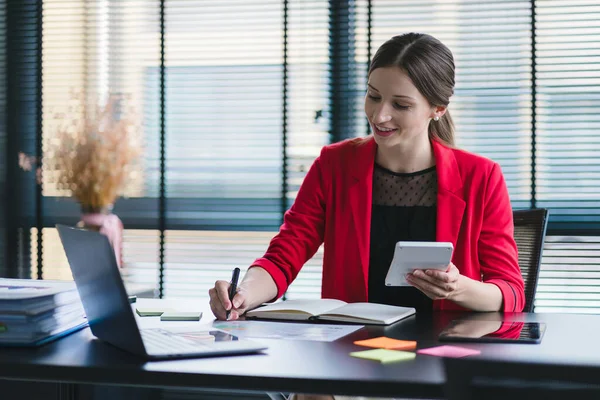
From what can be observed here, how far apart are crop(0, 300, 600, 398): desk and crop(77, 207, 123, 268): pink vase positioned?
5.78ft

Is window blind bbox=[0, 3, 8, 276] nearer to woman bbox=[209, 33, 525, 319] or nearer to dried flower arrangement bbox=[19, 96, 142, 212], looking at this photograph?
dried flower arrangement bbox=[19, 96, 142, 212]

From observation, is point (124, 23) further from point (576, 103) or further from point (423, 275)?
point (423, 275)

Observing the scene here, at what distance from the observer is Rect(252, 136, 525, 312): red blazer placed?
205cm

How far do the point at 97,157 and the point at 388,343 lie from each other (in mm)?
2136

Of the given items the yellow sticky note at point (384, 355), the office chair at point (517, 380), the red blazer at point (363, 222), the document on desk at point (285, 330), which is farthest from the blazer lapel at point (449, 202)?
the office chair at point (517, 380)

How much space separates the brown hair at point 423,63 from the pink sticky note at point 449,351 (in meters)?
1.00

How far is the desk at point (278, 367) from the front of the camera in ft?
3.54

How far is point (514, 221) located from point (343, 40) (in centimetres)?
132

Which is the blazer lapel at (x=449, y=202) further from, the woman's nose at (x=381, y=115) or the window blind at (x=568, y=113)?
the window blind at (x=568, y=113)

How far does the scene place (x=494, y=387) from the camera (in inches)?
26.6

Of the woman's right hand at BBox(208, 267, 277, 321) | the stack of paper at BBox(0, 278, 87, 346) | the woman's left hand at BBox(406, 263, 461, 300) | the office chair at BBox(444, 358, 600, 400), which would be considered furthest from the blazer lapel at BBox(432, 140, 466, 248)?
the office chair at BBox(444, 358, 600, 400)

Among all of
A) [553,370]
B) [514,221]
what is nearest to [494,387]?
[553,370]

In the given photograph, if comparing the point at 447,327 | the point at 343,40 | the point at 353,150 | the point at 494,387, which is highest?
the point at 343,40

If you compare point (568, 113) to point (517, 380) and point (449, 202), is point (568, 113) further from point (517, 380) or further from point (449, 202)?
point (517, 380)
